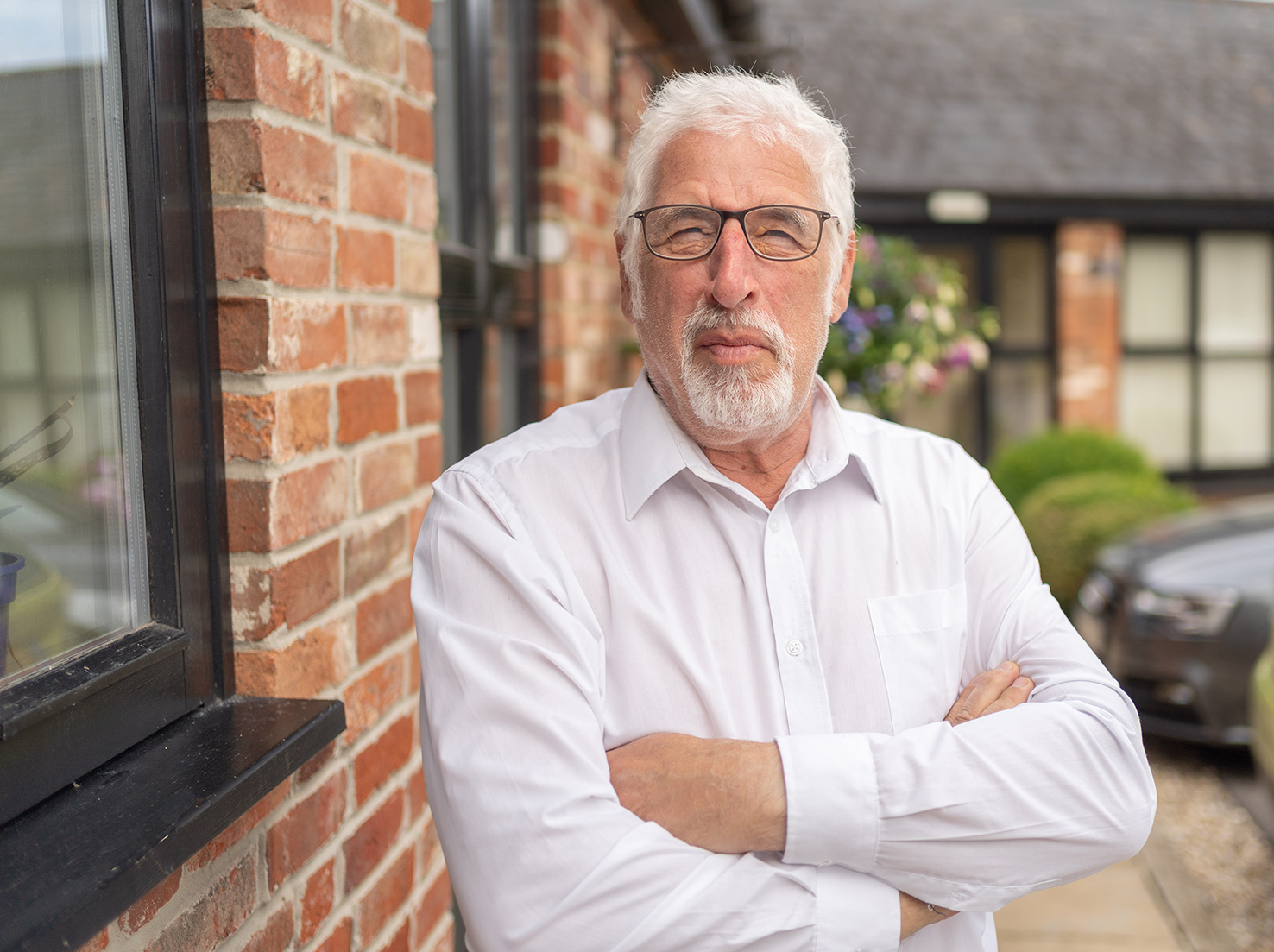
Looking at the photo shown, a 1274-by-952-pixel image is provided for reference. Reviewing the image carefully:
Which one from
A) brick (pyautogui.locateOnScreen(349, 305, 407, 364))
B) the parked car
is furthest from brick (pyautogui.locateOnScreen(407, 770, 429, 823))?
the parked car

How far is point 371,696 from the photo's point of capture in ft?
5.75

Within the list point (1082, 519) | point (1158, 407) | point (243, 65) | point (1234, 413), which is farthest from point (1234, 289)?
point (243, 65)

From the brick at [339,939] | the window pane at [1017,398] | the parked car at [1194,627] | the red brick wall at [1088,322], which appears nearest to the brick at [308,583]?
the brick at [339,939]

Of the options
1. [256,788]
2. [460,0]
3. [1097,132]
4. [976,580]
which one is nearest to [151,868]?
[256,788]

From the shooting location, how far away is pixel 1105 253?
10.7 m

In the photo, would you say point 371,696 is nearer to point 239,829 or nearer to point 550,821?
point 239,829

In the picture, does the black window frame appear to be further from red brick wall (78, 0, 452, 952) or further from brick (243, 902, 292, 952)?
brick (243, 902, 292, 952)

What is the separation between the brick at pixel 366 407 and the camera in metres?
1.65

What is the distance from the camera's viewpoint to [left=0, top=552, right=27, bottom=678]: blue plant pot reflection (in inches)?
44.2

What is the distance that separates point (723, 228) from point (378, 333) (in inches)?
22.8

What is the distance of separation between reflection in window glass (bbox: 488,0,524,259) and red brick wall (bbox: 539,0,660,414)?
120 mm

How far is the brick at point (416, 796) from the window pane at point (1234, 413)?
11435 mm

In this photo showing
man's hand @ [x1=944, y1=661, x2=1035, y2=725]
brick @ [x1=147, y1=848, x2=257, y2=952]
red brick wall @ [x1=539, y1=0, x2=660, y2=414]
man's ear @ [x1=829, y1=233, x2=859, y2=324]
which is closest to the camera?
brick @ [x1=147, y1=848, x2=257, y2=952]

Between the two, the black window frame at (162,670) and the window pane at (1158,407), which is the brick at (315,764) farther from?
the window pane at (1158,407)
